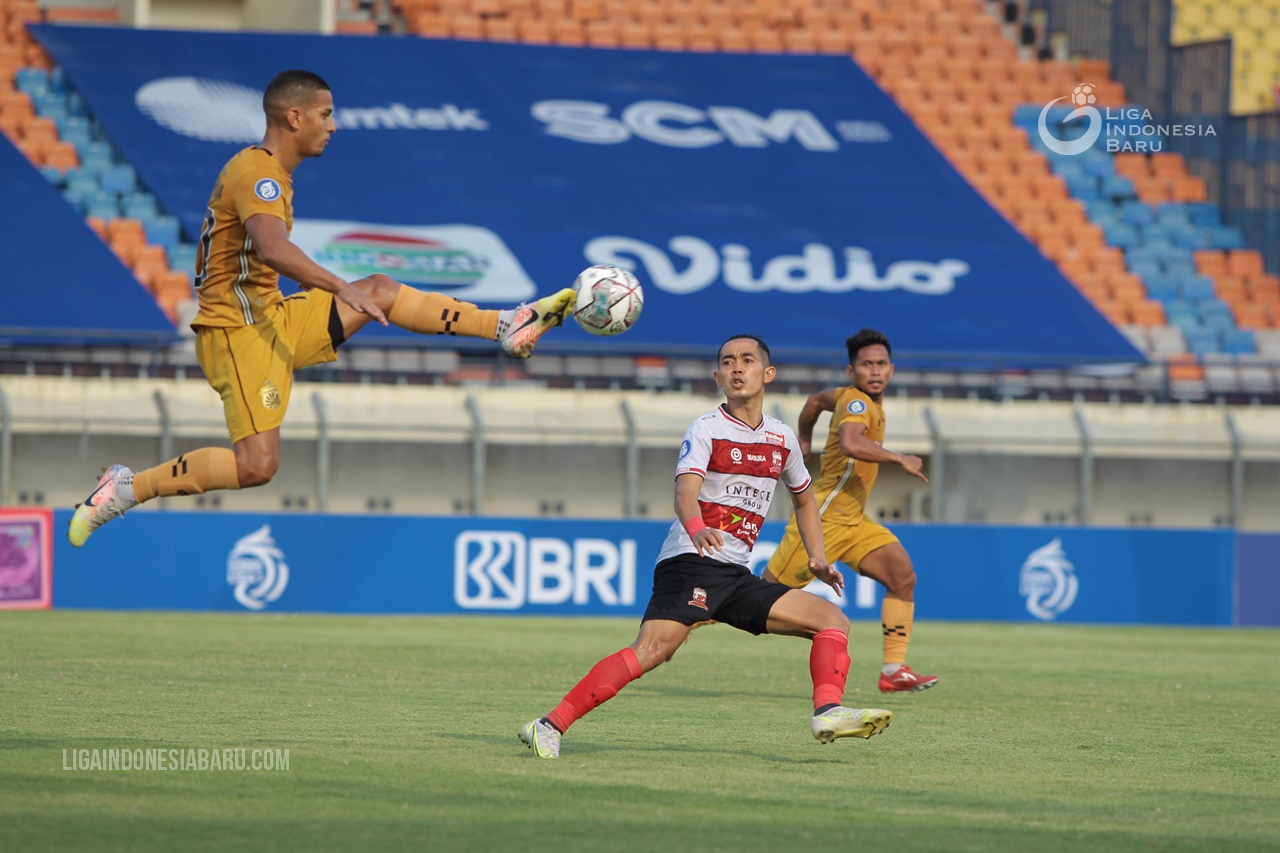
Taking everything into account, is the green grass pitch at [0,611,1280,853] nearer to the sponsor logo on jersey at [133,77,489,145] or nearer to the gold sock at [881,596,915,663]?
the gold sock at [881,596,915,663]

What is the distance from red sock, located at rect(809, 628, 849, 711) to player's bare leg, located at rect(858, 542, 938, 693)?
10.6ft

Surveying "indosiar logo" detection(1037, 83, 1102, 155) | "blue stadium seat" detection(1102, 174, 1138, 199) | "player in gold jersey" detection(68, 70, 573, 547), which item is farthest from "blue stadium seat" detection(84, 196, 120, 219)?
"player in gold jersey" detection(68, 70, 573, 547)

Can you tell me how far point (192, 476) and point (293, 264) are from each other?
123cm

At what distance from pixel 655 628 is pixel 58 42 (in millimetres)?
23202

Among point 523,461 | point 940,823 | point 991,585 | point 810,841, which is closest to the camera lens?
point 810,841

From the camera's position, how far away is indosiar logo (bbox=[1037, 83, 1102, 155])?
30547 mm

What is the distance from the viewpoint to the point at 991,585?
822 inches

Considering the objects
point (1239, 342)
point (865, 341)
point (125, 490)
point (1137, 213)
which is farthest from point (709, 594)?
point (1137, 213)

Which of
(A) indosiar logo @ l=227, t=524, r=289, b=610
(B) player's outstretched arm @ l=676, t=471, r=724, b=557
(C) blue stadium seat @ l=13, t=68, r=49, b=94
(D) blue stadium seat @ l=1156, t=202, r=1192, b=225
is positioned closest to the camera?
(B) player's outstretched arm @ l=676, t=471, r=724, b=557

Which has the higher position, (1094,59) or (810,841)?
(1094,59)

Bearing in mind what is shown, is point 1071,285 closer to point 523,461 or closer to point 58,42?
point 523,461

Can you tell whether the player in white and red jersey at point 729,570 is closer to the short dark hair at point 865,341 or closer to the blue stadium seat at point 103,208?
the short dark hair at point 865,341

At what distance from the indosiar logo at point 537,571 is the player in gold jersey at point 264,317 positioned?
12.0 metres

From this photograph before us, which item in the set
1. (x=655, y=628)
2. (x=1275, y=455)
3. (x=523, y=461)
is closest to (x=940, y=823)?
(x=655, y=628)
